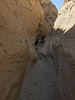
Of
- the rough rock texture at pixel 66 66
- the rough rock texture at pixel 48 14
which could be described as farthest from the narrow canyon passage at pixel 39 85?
the rough rock texture at pixel 48 14

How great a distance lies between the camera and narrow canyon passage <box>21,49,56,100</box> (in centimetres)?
272

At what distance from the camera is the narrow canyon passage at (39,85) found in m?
2.72

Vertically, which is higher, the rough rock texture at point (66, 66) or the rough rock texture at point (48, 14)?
the rough rock texture at point (48, 14)

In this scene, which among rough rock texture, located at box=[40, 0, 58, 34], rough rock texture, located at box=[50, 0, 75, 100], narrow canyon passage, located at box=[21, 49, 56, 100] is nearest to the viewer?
rough rock texture, located at box=[50, 0, 75, 100]

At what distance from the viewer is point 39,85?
3123 millimetres

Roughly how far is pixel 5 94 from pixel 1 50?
1.02 meters

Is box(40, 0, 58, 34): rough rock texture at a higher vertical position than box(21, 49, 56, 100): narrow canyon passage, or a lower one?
higher

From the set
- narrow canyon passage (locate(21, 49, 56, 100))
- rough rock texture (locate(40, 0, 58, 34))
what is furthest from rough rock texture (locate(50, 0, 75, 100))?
rough rock texture (locate(40, 0, 58, 34))

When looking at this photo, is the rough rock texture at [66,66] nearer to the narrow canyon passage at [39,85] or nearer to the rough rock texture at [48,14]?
the narrow canyon passage at [39,85]

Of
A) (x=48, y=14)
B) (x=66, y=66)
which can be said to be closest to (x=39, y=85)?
(x=66, y=66)

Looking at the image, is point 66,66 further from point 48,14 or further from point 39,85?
point 48,14

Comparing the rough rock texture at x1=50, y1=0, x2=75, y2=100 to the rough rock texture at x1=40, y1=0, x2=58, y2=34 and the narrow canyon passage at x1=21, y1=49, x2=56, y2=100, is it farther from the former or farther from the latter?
the rough rock texture at x1=40, y1=0, x2=58, y2=34

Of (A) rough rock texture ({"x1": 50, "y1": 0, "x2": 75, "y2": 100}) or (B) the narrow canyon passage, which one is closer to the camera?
(A) rough rock texture ({"x1": 50, "y1": 0, "x2": 75, "y2": 100})

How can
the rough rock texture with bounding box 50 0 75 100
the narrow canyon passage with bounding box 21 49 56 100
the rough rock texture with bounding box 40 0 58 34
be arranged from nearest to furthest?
1. the rough rock texture with bounding box 50 0 75 100
2. the narrow canyon passage with bounding box 21 49 56 100
3. the rough rock texture with bounding box 40 0 58 34
